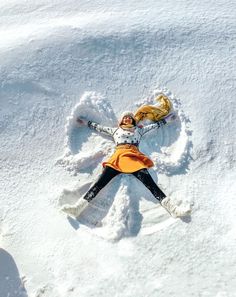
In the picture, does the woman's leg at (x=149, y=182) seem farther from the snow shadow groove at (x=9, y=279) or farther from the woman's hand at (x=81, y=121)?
the snow shadow groove at (x=9, y=279)

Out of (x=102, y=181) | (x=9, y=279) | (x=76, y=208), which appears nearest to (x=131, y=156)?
(x=102, y=181)

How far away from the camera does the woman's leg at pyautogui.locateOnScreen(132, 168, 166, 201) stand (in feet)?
17.4

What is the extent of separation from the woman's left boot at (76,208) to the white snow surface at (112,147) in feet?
0.45

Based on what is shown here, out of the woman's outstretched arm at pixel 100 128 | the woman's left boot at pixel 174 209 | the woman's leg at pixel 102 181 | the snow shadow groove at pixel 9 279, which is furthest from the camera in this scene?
the woman's outstretched arm at pixel 100 128

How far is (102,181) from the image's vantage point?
5.37 metres

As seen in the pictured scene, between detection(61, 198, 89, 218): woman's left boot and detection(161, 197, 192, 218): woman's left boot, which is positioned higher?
detection(61, 198, 89, 218): woman's left boot

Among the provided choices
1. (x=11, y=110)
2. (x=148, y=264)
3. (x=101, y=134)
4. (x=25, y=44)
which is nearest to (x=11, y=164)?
(x=11, y=110)

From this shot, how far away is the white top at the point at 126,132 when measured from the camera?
5.61 m

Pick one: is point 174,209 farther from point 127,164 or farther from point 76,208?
point 76,208

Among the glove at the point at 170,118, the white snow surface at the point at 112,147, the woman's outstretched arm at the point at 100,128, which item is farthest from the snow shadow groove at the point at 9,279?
the glove at the point at 170,118

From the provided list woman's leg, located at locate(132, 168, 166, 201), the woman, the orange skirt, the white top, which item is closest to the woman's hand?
the white top

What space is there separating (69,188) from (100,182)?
0.49 metres

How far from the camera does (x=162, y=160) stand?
566 cm

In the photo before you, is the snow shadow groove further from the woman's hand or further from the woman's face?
the woman's face
